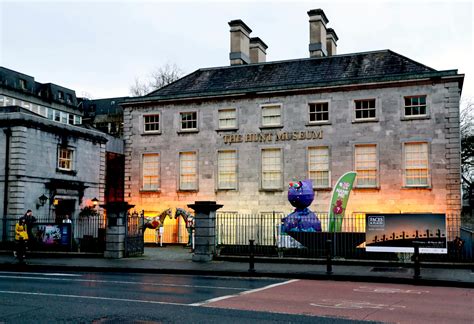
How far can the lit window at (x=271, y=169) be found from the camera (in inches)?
1292

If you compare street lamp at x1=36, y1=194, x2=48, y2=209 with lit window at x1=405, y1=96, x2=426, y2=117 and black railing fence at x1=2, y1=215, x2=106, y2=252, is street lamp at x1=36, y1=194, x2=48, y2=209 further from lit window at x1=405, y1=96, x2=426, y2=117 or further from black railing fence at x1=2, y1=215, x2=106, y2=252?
lit window at x1=405, y1=96, x2=426, y2=117

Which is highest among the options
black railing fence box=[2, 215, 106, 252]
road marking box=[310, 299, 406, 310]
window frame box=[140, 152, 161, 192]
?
window frame box=[140, 152, 161, 192]

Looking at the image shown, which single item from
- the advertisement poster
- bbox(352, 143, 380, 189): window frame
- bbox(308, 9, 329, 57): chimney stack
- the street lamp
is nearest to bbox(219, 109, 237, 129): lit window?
bbox(308, 9, 329, 57): chimney stack

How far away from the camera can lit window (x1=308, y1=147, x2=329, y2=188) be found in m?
31.7

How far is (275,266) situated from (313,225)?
470 centimetres

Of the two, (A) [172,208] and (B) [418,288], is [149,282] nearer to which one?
(B) [418,288]

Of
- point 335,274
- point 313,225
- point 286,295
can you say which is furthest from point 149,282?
point 313,225

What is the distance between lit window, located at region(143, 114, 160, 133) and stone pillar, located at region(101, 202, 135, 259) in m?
13.3

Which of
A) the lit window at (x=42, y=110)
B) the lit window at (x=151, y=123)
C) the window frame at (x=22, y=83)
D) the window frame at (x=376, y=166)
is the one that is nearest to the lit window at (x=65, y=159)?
the lit window at (x=151, y=123)

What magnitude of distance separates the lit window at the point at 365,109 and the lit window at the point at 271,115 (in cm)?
476

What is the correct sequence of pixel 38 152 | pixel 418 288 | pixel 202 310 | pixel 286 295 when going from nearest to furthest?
pixel 202 310
pixel 286 295
pixel 418 288
pixel 38 152

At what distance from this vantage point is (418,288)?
1500 cm

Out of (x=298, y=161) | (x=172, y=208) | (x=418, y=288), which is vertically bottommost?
(x=418, y=288)

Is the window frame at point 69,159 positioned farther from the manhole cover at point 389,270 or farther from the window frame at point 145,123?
the manhole cover at point 389,270
